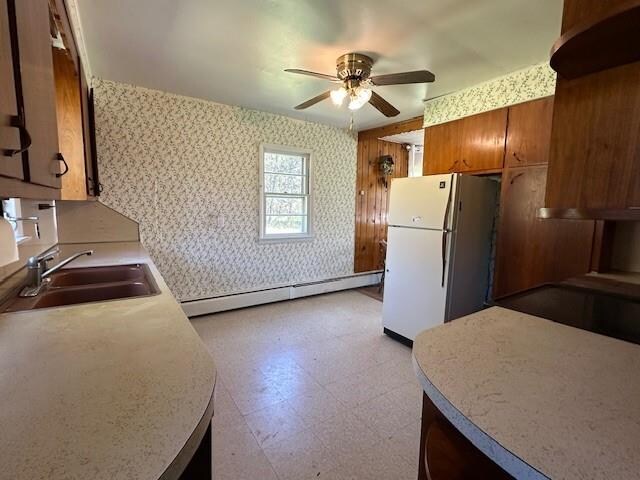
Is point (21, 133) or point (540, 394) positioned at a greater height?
point (21, 133)

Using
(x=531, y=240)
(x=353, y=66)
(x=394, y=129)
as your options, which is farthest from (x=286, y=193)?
(x=531, y=240)

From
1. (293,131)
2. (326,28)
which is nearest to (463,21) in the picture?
(326,28)

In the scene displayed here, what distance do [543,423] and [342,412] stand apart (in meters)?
1.62

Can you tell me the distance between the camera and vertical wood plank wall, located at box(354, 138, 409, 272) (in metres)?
4.66

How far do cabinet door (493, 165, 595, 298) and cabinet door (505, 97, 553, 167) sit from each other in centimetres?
8

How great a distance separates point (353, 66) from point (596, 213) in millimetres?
1882

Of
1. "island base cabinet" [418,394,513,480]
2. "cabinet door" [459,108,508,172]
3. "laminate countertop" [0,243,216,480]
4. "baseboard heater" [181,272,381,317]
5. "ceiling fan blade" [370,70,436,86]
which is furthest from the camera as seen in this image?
"baseboard heater" [181,272,381,317]

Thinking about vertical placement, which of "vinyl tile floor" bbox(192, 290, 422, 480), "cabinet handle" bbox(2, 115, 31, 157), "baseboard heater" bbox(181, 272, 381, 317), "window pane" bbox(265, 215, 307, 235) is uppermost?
"cabinet handle" bbox(2, 115, 31, 157)

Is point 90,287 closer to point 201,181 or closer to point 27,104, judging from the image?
point 27,104

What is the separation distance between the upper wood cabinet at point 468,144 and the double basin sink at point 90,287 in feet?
9.25

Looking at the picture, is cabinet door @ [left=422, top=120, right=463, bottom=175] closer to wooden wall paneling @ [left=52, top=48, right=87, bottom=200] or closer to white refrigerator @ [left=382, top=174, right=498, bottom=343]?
white refrigerator @ [left=382, top=174, right=498, bottom=343]

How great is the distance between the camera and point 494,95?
266 centimetres

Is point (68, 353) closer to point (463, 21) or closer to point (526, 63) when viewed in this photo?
point (463, 21)

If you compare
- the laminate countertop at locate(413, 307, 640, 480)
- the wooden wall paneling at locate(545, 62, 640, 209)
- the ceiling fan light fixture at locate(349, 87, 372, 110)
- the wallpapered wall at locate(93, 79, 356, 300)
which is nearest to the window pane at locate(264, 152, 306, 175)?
the wallpapered wall at locate(93, 79, 356, 300)
